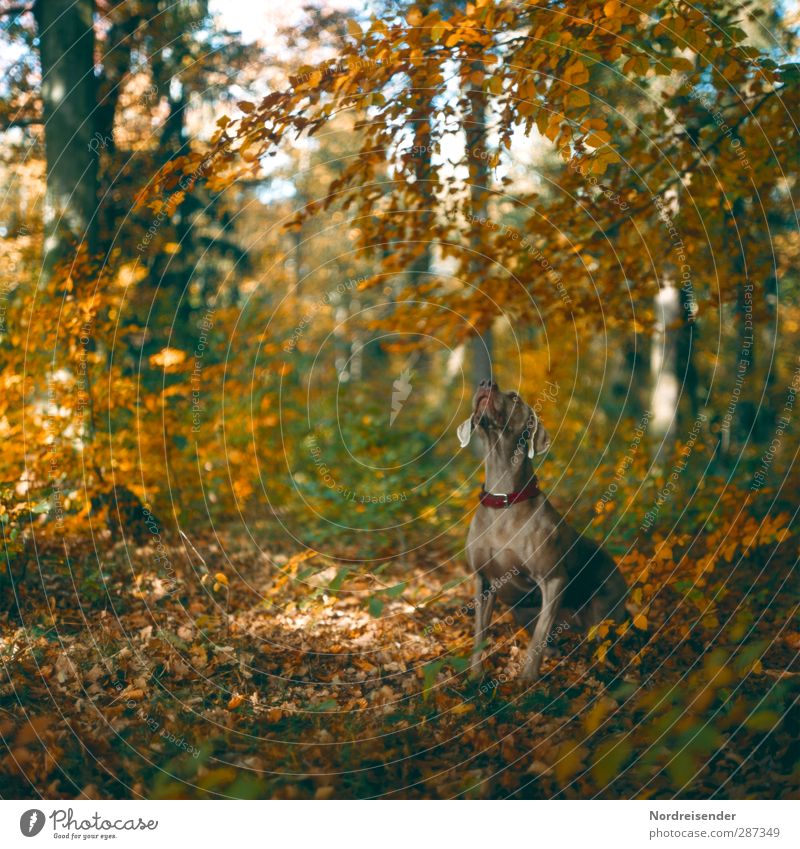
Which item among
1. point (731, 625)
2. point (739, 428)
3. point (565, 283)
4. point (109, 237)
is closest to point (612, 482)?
point (565, 283)

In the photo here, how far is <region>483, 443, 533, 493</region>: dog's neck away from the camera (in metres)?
4.99

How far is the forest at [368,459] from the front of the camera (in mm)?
4465

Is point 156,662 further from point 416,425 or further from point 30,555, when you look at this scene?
point 416,425

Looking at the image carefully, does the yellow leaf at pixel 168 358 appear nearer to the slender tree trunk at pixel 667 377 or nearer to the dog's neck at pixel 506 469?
the dog's neck at pixel 506 469

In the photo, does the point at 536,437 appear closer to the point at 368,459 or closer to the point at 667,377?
the point at 368,459

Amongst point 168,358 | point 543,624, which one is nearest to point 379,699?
point 543,624

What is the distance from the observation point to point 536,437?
16.3ft

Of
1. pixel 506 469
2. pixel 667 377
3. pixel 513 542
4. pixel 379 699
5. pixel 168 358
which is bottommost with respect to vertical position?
pixel 379 699

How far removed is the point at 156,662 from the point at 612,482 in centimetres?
589

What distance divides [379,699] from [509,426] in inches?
87.5

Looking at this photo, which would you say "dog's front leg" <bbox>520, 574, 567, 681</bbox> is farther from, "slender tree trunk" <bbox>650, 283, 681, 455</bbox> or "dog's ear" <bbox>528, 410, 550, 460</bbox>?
"slender tree trunk" <bbox>650, 283, 681, 455</bbox>

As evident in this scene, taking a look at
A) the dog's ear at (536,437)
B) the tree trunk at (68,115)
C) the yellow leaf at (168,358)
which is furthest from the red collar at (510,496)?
the tree trunk at (68,115)

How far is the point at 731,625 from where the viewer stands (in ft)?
18.2

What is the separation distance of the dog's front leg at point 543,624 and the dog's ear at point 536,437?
917 mm
